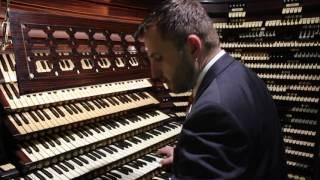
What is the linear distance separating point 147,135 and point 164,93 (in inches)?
23.5

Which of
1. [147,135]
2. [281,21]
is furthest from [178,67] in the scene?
[281,21]

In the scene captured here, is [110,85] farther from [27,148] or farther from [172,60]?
[172,60]

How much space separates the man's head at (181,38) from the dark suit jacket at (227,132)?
Answer: 94 millimetres

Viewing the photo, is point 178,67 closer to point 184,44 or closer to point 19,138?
point 184,44

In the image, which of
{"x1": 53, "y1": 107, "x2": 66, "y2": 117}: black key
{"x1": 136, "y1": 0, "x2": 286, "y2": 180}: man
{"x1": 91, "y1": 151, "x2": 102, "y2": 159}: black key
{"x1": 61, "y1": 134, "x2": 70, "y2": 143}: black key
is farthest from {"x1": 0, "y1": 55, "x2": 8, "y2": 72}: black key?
{"x1": 136, "y1": 0, "x2": 286, "y2": 180}: man

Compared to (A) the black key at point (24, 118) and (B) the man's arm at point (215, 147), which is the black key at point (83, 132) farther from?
(B) the man's arm at point (215, 147)

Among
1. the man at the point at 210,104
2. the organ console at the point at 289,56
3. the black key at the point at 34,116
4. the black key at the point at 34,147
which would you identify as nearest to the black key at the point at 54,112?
the black key at the point at 34,116

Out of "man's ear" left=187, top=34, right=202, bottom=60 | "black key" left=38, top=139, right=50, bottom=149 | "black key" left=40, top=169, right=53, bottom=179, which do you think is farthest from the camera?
"black key" left=38, top=139, right=50, bottom=149

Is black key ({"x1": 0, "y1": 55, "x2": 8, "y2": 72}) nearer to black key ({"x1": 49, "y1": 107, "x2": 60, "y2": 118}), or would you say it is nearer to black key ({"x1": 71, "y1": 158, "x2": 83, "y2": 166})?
black key ({"x1": 49, "y1": 107, "x2": 60, "y2": 118})

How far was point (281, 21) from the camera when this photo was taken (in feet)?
10.6

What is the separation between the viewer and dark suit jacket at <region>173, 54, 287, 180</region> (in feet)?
3.88

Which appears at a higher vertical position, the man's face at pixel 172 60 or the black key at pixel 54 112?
the man's face at pixel 172 60

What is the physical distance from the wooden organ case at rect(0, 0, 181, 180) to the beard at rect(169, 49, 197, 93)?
0.92 metres

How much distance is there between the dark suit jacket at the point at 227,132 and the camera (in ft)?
3.88
